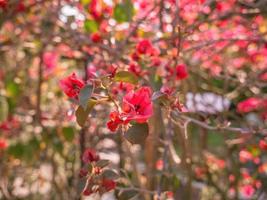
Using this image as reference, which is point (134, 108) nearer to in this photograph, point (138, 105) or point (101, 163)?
point (138, 105)

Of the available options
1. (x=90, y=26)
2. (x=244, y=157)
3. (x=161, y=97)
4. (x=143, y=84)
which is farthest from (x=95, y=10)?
(x=244, y=157)

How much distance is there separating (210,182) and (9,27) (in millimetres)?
1441

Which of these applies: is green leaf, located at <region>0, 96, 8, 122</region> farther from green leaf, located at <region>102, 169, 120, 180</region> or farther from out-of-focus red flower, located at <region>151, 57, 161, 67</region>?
green leaf, located at <region>102, 169, 120, 180</region>

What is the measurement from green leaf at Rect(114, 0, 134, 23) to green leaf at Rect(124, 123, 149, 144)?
127 centimetres

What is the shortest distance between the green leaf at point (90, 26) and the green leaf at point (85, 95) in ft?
4.36

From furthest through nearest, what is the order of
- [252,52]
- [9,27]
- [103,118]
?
[252,52] < [9,27] < [103,118]

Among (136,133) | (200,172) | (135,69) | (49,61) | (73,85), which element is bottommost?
(200,172)

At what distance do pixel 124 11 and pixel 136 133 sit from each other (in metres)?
1.35

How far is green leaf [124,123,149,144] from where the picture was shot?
1.18 metres

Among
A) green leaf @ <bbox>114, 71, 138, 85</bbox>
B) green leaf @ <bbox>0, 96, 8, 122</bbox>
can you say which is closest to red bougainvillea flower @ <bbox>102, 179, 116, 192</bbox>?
green leaf @ <bbox>114, 71, 138, 85</bbox>

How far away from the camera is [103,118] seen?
2.25m

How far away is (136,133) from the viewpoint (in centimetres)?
119

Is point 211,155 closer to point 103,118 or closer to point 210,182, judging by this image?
point 210,182

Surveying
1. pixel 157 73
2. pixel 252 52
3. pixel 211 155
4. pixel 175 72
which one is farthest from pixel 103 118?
pixel 211 155
